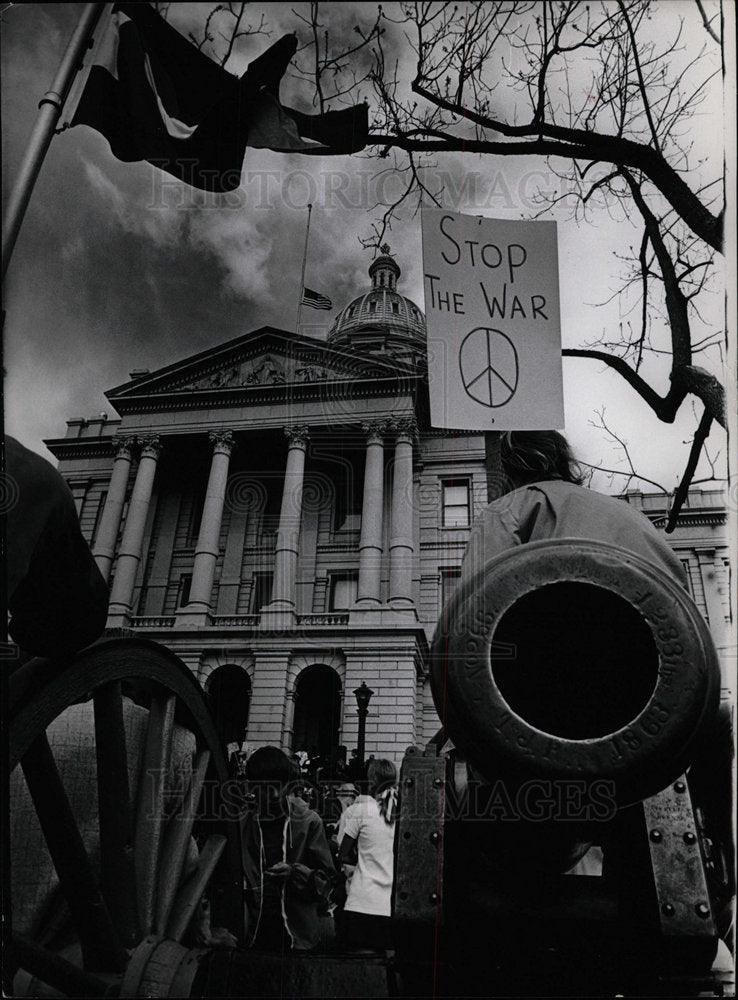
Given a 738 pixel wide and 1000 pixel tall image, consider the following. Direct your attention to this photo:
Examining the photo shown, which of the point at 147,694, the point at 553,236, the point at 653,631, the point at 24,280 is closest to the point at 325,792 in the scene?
the point at 24,280

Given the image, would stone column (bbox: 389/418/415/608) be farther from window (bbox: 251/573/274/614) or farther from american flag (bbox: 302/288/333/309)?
american flag (bbox: 302/288/333/309)

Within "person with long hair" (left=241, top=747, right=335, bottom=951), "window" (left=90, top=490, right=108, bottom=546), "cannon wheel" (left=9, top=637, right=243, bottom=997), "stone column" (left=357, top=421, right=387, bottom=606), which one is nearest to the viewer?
"cannon wheel" (left=9, top=637, right=243, bottom=997)

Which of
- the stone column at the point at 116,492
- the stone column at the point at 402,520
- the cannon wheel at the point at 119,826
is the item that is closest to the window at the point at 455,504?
the stone column at the point at 402,520

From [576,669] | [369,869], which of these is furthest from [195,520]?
[576,669]

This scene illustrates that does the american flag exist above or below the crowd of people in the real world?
above

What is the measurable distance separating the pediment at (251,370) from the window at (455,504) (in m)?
4.35

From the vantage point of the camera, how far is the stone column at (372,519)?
23.8 m

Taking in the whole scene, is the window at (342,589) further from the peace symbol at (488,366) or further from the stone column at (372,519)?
the peace symbol at (488,366)

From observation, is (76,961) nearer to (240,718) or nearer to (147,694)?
(147,694)

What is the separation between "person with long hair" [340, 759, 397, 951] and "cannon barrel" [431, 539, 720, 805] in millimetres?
3682

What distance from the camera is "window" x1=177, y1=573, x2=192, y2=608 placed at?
27078mm

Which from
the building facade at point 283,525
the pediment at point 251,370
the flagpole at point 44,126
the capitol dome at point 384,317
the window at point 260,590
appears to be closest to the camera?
the flagpole at point 44,126

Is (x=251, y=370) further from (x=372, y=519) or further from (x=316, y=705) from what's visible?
(x=316, y=705)

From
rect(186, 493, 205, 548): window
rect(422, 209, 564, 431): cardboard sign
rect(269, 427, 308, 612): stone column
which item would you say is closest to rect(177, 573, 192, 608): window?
rect(186, 493, 205, 548): window
